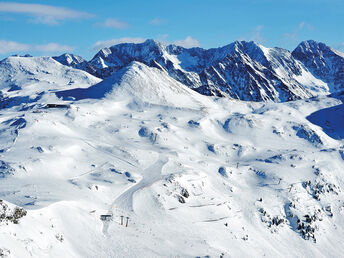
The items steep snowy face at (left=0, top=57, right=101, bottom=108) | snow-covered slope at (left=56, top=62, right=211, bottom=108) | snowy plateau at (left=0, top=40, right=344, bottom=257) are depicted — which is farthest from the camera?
steep snowy face at (left=0, top=57, right=101, bottom=108)

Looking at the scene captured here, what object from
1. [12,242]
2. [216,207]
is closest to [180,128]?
[216,207]

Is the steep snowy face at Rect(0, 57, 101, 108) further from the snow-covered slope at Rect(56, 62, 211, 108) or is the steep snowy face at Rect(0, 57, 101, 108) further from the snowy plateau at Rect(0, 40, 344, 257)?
the snowy plateau at Rect(0, 40, 344, 257)

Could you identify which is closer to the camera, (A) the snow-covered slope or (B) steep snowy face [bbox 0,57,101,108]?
(A) the snow-covered slope

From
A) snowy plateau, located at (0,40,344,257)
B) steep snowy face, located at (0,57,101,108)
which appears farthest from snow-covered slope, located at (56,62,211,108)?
steep snowy face, located at (0,57,101,108)

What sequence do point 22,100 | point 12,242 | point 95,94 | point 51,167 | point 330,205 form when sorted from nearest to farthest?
point 12,242
point 51,167
point 330,205
point 95,94
point 22,100

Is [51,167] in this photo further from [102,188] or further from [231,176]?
[231,176]

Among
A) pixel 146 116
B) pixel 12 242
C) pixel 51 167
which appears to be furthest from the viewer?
pixel 146 116

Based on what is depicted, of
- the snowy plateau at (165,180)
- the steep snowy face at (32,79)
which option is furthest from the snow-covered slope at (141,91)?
the steep snowy face at (32,79)
